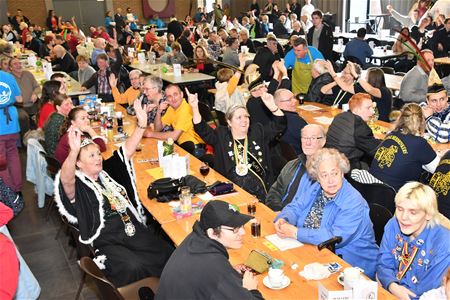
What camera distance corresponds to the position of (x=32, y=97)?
811 cm

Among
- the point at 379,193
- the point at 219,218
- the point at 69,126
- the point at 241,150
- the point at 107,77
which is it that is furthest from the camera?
the point at 107,77

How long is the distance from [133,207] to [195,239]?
1530mm

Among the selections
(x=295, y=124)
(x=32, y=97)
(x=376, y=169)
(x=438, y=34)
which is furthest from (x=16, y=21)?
(x=376, y=169)

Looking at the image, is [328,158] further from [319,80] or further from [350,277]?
[319,80]

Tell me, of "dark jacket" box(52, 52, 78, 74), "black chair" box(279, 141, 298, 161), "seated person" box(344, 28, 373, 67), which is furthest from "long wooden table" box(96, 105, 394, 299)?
"dark jacket" box(52, 52, 78, 74)

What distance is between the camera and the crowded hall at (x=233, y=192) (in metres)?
2.60

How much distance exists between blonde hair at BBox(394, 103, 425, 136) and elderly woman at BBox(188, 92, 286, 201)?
48.3 inches

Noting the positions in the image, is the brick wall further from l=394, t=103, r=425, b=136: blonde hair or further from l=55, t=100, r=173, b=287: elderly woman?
l=394, t=103, r=425, b=136: blonde hair

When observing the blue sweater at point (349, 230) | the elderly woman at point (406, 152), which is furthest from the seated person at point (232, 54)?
the blue sweater at point (349, 230)

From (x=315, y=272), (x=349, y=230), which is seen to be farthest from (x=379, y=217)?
(x=315, y=272)

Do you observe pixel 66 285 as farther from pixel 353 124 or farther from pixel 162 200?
pixel 353 124

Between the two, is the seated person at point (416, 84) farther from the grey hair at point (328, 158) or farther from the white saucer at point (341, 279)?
the white saucer at point (341, 279)

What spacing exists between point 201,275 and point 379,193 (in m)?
1.67

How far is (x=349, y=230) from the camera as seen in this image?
301 cm
